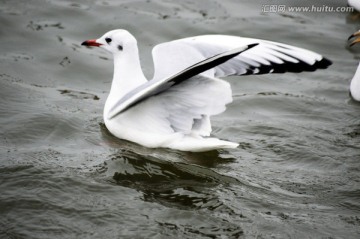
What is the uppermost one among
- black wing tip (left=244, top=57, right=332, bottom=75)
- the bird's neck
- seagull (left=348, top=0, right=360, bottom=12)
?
black wing tip (left=244, top=57, right=332, bottom=75)

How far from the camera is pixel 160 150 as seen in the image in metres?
5.73

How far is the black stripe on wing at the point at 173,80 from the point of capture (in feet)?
14.6

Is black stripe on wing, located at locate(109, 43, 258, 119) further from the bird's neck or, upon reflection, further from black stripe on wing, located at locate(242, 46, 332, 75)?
black stripe on wing, located at locate(242, 46, 332, 75)

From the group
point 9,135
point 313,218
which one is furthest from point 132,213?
point 9,135

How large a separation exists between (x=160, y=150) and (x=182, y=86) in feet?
2.52

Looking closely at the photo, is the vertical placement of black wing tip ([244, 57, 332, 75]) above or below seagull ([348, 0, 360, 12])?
above

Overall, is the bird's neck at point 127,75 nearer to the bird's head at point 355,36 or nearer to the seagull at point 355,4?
the bird's head at point 355,36

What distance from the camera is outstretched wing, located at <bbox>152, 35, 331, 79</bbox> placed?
16.7 feet

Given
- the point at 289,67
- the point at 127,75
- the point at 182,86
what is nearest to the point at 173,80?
the point at 182,86

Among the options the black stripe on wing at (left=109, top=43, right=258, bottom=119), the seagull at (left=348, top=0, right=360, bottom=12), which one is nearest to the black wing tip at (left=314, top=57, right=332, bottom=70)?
the black stripe on wing at (left=109, top=43, right=258, bottom=119)

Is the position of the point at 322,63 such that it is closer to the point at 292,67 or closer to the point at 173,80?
the point at 292,67

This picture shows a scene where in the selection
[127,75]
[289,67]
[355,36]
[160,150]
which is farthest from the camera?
[355,36]

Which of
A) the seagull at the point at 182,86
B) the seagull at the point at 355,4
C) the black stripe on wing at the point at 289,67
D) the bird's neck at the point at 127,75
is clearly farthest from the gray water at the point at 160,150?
the black stripe on wing at the point at 289,67

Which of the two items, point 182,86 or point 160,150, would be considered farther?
point 160,150
